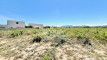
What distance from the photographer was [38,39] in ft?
33.4

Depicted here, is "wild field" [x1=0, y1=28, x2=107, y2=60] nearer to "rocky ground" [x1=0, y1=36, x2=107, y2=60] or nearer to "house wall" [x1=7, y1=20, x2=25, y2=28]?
"rocky ground" [x1=0, y1=36, x2=107, y2=60]

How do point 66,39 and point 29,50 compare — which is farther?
point 66,39

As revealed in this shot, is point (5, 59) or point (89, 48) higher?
point (89, 48)

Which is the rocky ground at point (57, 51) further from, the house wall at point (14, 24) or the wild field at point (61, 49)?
the house wall at point (14, 24)

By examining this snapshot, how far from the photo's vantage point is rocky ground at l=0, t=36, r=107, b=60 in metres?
7.47

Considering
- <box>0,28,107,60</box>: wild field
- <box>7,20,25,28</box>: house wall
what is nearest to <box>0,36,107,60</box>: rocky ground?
<box>0,28,107,60</box>: wild field

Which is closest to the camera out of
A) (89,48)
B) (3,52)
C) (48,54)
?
(48,54)

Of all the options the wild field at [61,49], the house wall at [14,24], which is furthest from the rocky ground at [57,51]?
the house wall at [14,24]

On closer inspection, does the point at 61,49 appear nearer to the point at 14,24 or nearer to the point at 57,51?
the point at 57,51

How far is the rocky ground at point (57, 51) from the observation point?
24.5ft

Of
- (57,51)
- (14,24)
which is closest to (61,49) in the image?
(57,51)

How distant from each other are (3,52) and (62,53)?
4011 mm

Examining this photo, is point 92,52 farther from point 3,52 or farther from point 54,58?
point 3,52

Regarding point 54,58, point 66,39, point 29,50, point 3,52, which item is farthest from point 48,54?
point 3,52
